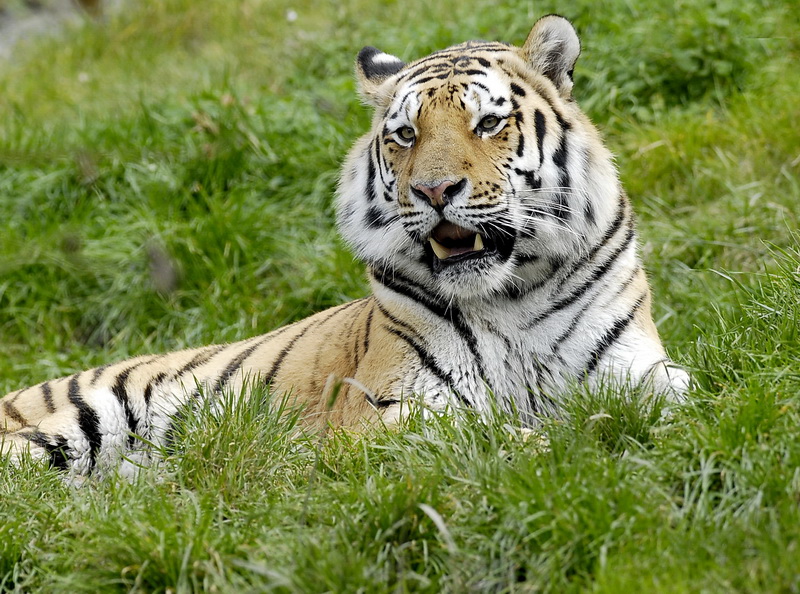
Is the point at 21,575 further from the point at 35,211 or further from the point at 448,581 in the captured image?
the point at 35,211

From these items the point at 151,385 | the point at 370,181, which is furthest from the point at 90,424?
the point at 370,181

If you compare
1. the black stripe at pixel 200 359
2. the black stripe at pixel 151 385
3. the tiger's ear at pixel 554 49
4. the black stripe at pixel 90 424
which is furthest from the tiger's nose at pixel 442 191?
the black stripe at pixel 90 424

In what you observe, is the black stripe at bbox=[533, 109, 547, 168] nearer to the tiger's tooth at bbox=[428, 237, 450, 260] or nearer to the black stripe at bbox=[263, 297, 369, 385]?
the tiger's tooth at bbox=[428, 237, 450, 260]

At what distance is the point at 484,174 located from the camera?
11.5 ft

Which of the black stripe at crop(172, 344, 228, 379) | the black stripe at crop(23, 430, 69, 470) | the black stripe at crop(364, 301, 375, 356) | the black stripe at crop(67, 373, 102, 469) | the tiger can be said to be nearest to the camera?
the tiger

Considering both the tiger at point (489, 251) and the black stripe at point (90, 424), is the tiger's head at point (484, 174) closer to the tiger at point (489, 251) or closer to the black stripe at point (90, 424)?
the tiger at point (489, 251)

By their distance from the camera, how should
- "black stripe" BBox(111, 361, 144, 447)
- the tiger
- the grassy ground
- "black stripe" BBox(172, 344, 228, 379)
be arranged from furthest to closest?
1. "black stripe" BBox(172, 344, 228, 379)
2. "black stripe" BBox(111, 361, 144, 447)
3. the tiger
4. the grassy ground

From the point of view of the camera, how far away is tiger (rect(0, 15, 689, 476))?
3521mm

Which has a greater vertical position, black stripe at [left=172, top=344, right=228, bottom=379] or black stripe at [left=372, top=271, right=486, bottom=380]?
black stripe at [left=372, top=271, right=486, bottom=380]

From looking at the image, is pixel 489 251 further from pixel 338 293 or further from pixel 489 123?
pixel 338 293

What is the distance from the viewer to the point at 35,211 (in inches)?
269

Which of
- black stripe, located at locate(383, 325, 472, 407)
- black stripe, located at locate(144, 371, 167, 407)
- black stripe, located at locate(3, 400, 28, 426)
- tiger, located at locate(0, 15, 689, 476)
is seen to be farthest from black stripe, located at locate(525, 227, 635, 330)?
black stripe, located at locate(3, 400, 28, 426)

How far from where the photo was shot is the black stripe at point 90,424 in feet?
14.2

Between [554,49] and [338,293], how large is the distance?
7.99 feet
